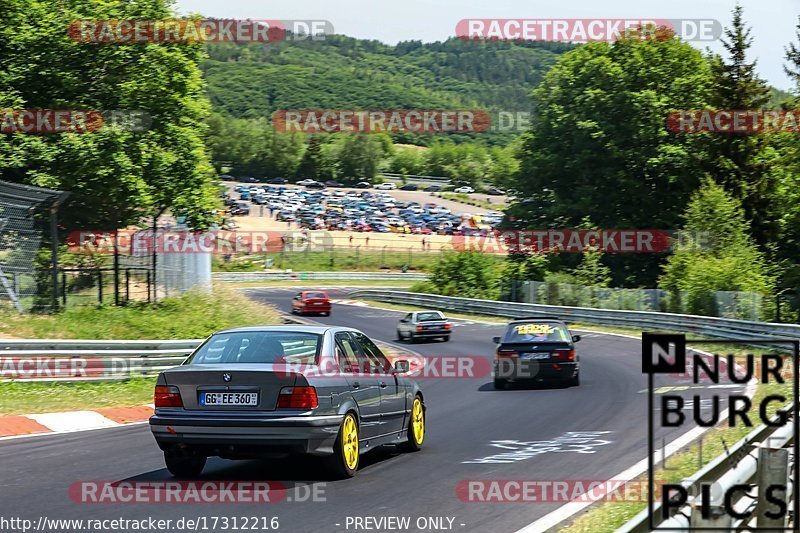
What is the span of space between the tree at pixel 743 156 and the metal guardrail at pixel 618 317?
1467 cm

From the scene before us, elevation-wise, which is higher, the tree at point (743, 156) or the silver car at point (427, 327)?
the tree at point (743, 156)

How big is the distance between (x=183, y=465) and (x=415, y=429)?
3.31 metres

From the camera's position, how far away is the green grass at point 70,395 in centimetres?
1689

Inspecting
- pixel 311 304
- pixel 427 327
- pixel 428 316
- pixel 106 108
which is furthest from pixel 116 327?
pixel 311 304

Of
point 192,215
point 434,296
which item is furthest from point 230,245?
point 192,215

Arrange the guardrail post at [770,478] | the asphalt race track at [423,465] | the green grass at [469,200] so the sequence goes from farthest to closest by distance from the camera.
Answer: the green grass at [469,200] → the asphalt race track at [423,465] → the guardrail post at [770,478]

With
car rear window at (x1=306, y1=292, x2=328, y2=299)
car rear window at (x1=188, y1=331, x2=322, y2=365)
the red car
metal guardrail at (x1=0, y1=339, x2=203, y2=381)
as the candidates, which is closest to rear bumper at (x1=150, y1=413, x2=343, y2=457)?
car rear window at (x1=188, y1=331, x2=322, y2=365)

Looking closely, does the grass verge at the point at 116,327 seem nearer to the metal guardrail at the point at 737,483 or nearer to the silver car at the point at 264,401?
the silver car at the point at 264,401

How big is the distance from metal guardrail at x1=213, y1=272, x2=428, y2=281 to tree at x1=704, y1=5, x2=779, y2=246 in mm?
28594

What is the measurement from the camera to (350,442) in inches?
400

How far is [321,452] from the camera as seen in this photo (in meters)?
9.59

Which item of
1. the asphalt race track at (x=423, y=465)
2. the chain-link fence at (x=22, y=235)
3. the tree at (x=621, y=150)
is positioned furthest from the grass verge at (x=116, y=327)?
the tree at (x=621, y=150)

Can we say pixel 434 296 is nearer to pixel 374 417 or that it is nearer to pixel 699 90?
pixel 699 90

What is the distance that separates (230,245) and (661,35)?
45992 millimetres
